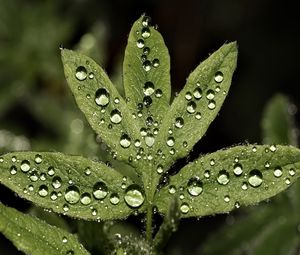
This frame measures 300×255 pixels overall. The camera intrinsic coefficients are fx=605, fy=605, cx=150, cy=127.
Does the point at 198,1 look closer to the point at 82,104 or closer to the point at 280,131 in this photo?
the point at 280,131

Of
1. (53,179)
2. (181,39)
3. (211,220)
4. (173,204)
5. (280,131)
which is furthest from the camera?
(181,39)

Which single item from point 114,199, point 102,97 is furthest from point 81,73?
point 114,199

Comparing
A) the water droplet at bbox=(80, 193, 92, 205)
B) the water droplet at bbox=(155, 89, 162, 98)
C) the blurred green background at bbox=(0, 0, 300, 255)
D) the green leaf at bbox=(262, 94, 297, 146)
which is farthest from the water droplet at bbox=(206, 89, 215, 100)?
the blurred green background at bbox=(0, 0, 300, 255)

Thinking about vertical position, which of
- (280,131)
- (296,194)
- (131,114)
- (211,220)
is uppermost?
(131,114)

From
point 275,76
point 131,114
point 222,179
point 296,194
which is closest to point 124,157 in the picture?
point 131,114

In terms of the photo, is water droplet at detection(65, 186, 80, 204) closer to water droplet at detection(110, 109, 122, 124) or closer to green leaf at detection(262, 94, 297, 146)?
water droplet at detection(110, 109, 122, 124)

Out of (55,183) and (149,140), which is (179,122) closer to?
(149,140)

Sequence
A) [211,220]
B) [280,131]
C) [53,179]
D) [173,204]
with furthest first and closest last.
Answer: [211,220]
[280,131]
[53,179]
[173,204]
